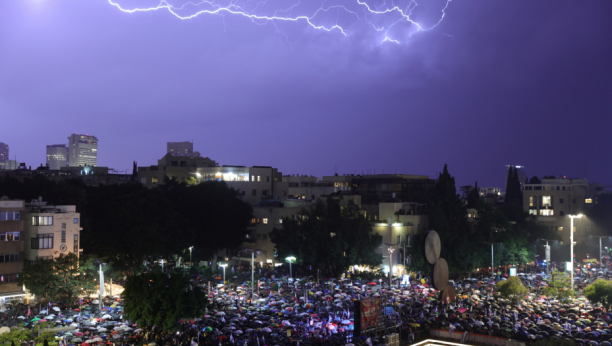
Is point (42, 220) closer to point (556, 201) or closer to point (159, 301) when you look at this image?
point (159, 301)

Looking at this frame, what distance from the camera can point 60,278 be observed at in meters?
35.6

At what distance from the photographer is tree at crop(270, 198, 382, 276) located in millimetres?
48781

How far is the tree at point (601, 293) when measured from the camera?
3306 centimetres

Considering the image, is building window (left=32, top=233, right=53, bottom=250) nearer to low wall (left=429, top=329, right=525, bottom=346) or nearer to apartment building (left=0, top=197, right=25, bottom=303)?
apartment building (left=0, top=197, right=25, bottom=303)

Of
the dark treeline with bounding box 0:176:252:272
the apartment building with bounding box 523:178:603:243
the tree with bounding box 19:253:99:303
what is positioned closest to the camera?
the tree with bounding box 19:253:99:303

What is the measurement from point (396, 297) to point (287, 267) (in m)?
18.7

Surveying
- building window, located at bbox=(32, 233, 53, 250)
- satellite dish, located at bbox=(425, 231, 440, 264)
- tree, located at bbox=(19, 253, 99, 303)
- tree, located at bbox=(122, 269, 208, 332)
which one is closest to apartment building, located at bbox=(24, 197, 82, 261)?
building window, located at bbox=(32, 233, 53, 250)

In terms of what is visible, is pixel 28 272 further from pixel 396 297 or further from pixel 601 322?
pixel 601 322

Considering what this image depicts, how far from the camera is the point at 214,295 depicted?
127ft

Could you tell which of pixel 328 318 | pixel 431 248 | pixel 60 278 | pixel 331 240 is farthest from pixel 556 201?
pixel 60 278

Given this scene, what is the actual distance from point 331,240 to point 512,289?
17.7 m

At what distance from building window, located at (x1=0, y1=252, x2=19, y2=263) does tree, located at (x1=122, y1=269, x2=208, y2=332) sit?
1431 centimetres

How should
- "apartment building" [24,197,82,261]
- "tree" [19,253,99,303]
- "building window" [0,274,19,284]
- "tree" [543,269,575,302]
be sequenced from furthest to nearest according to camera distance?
"apartment building" [24,197,82,261]
"building window" [0,274,19,284]
"tree" [543,269,575,302]
"tree" [19,253,99,303]

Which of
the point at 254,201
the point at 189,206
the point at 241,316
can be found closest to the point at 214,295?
the point at 241,316
